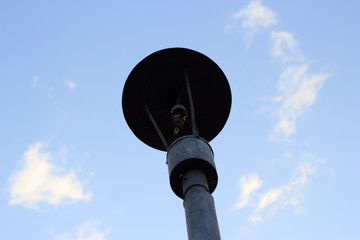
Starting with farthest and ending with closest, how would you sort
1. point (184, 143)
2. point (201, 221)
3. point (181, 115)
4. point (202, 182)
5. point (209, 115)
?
point (209, 115), point (181, 115), point (184, 143), point (202, 182), point (201, 221)

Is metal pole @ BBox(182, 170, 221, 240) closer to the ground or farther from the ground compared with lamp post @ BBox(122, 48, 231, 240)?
closer to the ground

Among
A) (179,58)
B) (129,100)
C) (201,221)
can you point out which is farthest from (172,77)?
(201,221)

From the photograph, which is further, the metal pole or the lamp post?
the lamp post

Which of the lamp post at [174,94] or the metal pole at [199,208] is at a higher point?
the lamp post at [174,94]

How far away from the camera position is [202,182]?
7113 millimetres

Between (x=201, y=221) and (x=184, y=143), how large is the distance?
72.3 inches

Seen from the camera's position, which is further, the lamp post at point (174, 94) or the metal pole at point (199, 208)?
the lamp post at point (174, 94)

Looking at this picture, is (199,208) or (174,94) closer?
(199,208)

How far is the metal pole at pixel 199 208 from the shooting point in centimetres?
614

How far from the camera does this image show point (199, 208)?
6.51 m

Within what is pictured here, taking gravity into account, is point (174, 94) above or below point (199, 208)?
above

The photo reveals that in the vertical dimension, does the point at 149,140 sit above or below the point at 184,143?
above

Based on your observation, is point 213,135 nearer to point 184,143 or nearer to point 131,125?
point 131,125

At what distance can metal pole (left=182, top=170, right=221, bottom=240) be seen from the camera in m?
6.14
